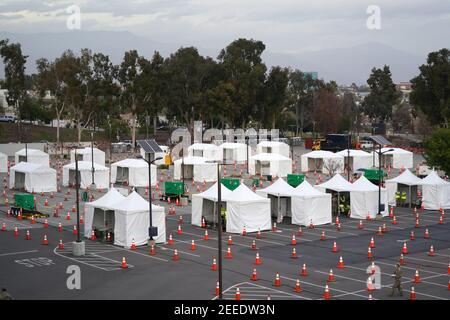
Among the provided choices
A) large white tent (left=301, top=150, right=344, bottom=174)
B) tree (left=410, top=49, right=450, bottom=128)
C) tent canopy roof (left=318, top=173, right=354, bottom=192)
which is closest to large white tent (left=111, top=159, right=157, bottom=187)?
large white tent (left=301, top=150, right=344, bottom=174)

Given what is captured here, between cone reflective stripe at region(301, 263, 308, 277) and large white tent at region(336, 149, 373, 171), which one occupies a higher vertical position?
large white tent at region(336, 149, 373, 171)

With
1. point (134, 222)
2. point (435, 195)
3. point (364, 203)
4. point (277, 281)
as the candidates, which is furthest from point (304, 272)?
point (435, 195)

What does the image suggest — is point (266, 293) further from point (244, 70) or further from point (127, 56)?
point (244, 70)

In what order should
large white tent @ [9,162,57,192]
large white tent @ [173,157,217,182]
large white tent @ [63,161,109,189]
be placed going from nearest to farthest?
large white tent @ [9,162,57,192] < large white tent @ [63,161,109,189] < large white tent @ [173,157,217,182]

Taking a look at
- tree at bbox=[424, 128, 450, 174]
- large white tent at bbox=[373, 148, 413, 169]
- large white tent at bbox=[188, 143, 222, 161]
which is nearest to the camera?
tree at bbox=[424, 128, 450, 174]

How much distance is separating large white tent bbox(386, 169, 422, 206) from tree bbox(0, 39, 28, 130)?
62.2 metres

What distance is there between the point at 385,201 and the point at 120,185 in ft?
76.3

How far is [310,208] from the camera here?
3538 centimetres

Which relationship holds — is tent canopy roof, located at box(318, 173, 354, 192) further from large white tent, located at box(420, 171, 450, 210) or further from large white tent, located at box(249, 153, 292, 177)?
large white tent, located at box(249, 153, 292, 177)

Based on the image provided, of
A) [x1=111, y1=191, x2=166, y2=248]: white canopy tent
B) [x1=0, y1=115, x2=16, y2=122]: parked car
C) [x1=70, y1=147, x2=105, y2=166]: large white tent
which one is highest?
[x1=0, y1=115, x2=16, y2=122]: parked car

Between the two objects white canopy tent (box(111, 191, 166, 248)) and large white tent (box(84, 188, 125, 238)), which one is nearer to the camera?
white canopy tent (box(111, 191, 166, 248))

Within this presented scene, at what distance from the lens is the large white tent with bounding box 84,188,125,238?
3184 centimetres

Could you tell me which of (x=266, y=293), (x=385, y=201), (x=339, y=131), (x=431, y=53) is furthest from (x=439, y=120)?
(x=266, y=293)

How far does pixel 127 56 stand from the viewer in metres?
89.1
